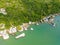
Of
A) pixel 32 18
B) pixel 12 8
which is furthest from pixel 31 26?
pixel 12 8

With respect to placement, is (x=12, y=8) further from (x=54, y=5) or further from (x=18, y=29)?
(x=54, y=5)

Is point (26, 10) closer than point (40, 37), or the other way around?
point (40, 37)

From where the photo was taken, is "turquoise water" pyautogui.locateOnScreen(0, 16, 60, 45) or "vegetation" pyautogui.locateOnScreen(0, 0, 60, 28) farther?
"vegetation" pyautogui.locateOnScreen(0, 0, 60, 28)

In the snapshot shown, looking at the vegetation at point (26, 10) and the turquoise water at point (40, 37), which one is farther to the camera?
the vegetation at point (26, 10)

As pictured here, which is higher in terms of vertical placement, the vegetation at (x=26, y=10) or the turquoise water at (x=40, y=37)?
the vegetation at (x=26, y=10)
